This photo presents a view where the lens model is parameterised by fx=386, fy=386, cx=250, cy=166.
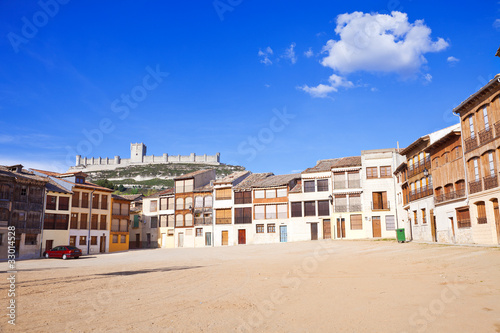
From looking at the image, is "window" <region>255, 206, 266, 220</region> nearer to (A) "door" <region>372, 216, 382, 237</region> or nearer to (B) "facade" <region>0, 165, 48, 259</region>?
(A) "door" <region>372, 216, 382, 237</region>

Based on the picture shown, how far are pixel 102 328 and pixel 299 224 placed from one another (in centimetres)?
4240

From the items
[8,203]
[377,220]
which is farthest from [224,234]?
[8,203]

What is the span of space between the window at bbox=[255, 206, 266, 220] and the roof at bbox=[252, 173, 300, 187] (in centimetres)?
315

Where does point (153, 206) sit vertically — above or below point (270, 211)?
above

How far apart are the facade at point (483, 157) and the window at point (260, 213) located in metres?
29.5

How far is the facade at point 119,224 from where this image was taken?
53.4 m

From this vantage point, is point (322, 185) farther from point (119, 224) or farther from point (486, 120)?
point (119, 224)

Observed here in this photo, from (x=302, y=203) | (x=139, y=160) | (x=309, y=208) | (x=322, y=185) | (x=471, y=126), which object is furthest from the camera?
(x=139, y=160)

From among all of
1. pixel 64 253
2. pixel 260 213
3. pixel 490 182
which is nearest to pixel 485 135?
pixel 490 182

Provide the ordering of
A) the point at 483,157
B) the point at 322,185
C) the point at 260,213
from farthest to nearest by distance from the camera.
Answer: the point at 260,213, the point at 322,185, the point at 483,157

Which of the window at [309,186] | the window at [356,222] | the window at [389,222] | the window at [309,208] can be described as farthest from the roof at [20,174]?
the window at [389,222]

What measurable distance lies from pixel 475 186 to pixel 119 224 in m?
45.0

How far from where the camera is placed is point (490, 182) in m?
23.8

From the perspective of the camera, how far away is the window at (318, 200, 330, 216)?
48.2 m
